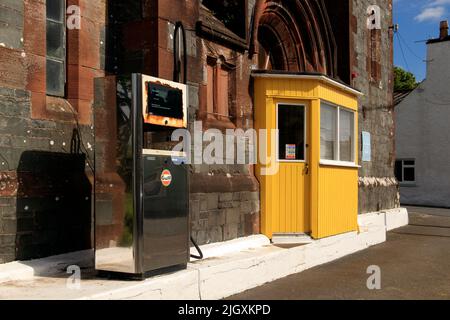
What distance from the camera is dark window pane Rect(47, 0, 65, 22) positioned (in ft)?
21.7

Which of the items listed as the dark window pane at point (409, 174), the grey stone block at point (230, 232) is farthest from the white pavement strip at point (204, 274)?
the dark window pane at point (409, 174)

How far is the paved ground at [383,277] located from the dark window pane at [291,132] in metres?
2.00

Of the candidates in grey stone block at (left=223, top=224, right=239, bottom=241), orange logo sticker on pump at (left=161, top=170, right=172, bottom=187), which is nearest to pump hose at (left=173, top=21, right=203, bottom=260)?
orange logo sticker on pump at (left=161, top=170, right=172, bottom=187)

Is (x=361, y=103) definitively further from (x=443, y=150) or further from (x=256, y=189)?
(x=443, y=150)

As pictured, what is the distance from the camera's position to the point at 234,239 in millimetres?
8438

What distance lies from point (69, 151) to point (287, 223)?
164 inches

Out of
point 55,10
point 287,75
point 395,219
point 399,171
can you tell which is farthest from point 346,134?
point 399,171

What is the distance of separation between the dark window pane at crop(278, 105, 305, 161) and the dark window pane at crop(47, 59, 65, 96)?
3.96 m

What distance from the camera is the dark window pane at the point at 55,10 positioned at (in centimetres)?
660

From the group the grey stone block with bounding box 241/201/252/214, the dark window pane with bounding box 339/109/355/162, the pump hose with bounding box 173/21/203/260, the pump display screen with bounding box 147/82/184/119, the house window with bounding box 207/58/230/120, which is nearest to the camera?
the pump display screen with bounding box 147/82/184/119

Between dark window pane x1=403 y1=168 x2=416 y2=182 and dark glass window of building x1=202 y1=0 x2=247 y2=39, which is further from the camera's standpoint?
dark window pane x1=403 y1=168 x2=416 y2=182

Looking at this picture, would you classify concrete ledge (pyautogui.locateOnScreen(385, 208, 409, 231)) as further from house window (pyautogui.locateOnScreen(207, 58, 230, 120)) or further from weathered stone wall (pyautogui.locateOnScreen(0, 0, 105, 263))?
weathered stone wall (pyautogui.locateOnScreen(0, 0, 105, 263))

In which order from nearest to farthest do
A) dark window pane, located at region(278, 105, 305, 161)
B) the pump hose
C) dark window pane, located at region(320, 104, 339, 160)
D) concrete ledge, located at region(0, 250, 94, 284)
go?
concrete ledge, located at region(0, 250, 94, 284) → the pump hose → dark window pane, located at region(278, 105, 305, 161) → dark window pane, located at region(320, 104, 339, 160)
